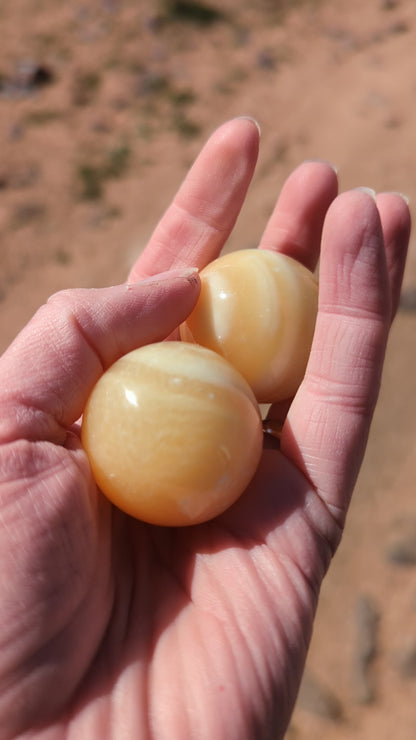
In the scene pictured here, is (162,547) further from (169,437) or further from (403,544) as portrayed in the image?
(403,544)

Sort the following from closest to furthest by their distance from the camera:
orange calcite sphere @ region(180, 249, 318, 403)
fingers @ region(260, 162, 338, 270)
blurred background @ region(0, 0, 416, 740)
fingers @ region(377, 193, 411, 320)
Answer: orange calcite sphere @ region(180, 249, 318, 403) → fingers @ region(377, 193, 411, 320) → fingers @ region(260, 162, 338, 270) → blurred background @ region(0, 0, 416, 740)

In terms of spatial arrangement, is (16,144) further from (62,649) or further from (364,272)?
(62,649)

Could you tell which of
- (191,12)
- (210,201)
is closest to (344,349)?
(210,201)

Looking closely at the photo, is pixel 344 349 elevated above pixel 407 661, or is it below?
above

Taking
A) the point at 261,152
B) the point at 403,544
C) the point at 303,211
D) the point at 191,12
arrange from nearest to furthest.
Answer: the point at 303,211 < the point at 403,544 < the point at 261,152 < the point at 191,12

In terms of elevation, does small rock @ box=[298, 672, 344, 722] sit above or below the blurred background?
below

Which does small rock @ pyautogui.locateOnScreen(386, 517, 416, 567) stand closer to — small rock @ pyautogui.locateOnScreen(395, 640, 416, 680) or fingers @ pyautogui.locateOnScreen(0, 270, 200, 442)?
small rock @ pyautogui.locateOnScreen(395, 640, 416, 680)

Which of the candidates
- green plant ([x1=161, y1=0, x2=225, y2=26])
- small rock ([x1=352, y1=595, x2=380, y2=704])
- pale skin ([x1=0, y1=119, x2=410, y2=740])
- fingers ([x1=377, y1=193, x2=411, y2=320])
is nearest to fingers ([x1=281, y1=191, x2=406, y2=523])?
pale skin ([x1=0, y1=119, x2=410, y2=740])
